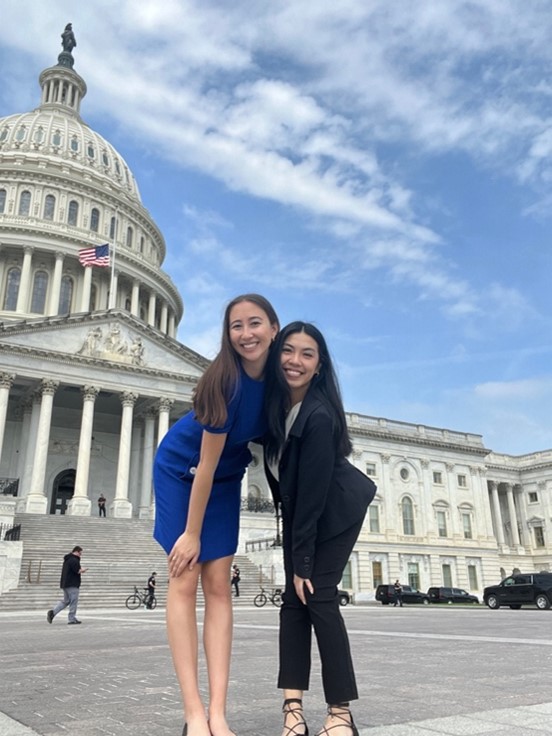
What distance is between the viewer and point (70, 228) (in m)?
58.8

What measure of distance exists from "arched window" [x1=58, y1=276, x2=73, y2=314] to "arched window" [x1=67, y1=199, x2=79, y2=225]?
293 inches

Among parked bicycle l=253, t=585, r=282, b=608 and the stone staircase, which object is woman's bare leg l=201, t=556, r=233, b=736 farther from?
parked bicycle l=253, t=585, r=282, b=608

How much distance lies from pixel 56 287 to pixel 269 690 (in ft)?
178

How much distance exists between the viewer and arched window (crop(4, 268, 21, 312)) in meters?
54.7

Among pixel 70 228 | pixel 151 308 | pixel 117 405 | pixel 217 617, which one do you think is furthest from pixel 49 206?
pixel 217 617

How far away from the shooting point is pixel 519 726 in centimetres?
350

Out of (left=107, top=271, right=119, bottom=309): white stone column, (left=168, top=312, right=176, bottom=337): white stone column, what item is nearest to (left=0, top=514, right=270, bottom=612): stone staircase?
(left=107, top=271, right=119, bottom=309): white stone column

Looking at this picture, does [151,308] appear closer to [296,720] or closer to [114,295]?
[114,295]

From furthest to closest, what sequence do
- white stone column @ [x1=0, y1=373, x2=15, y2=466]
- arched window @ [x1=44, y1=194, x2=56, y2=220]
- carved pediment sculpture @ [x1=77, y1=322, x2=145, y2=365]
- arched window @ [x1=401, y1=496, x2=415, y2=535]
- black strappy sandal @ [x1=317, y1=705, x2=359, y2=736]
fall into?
arched window @ [x1=44, y1=194, x2=56, y2=220] → arched window @ [x1=401, y1=496, x2=415, y2=535] → carved pediment sculpture @ [x1=77, y1=322, x2=145, y2=365] → white stone column @ [x1=0, y1=373, x2=15, y2=466] → black strappy sandal @ [x1=317, y1=705, x2=359, y2=736]

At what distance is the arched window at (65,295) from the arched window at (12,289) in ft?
12.1

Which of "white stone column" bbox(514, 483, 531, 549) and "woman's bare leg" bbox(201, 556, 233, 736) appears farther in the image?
"white stone column" bbox(514, 483, 531, 549)

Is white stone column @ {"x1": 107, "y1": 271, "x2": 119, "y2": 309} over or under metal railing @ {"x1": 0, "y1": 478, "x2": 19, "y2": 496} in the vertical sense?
over

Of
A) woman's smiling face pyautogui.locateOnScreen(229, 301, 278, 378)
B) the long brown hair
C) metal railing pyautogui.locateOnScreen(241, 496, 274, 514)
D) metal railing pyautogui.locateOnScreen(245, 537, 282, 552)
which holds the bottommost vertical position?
the long brown hair

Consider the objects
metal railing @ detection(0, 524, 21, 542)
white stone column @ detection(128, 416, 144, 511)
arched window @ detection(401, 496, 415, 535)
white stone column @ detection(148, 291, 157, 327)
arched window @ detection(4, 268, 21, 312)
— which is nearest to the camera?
metal railing @ detection(0, 524, 21, 542)
